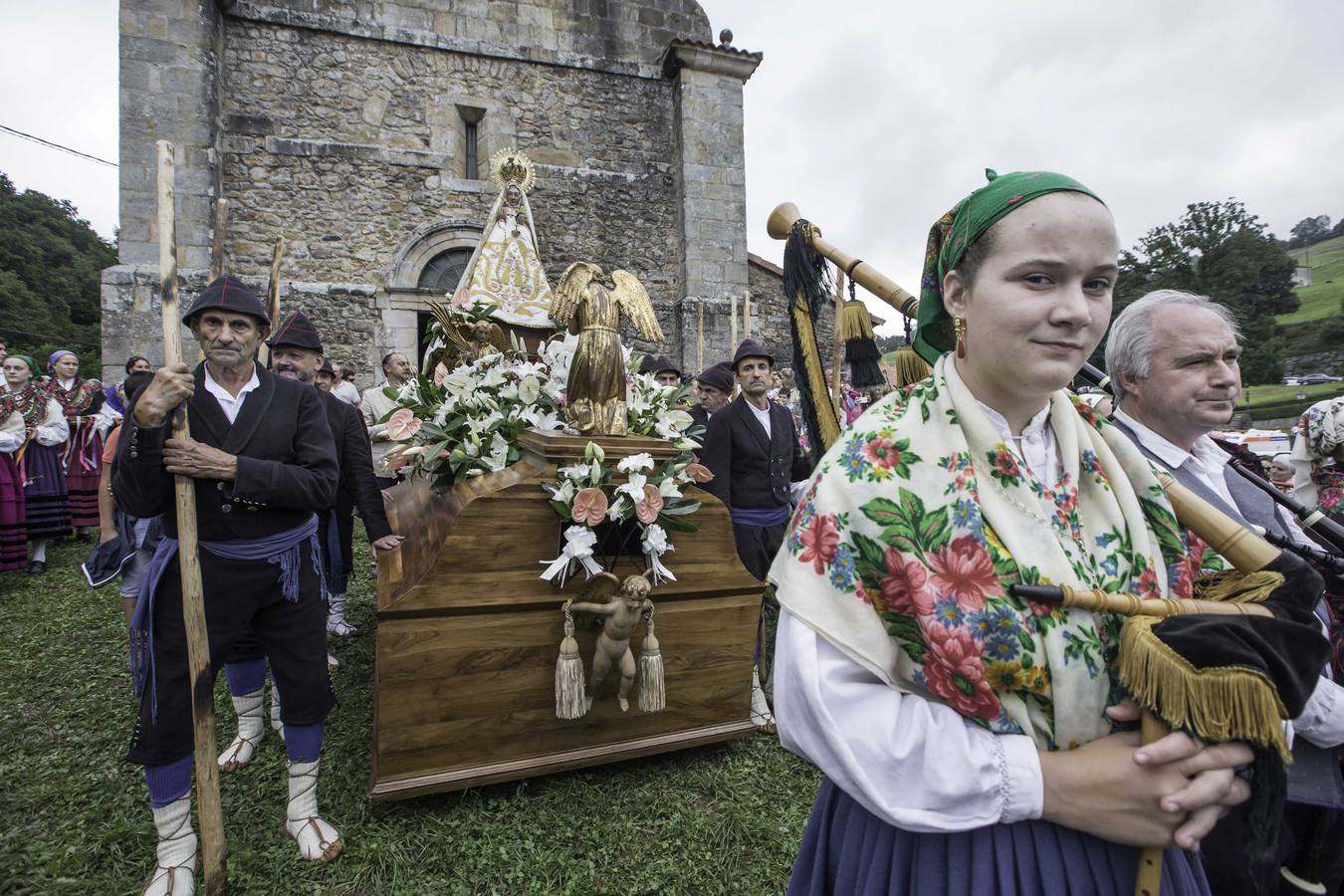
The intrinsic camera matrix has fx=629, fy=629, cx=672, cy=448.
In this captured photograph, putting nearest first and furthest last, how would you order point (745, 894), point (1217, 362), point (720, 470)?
1. point (1217, 362)
2. point (745, 894)
3. point (720, 470)

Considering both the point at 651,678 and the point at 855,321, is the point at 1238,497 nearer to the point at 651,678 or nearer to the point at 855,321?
the point at 855,321

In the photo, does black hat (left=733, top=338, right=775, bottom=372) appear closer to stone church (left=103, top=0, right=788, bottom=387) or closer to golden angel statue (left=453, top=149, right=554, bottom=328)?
golden angel statue (left=453, top=149, right=554, bottom=328)

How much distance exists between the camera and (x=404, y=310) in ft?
31.9

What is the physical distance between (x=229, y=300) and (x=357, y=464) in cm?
146

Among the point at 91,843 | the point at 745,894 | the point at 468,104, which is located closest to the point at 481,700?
the point at 745,894

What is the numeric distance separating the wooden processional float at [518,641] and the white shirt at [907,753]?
1883 mm

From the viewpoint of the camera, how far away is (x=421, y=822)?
2.61 meters

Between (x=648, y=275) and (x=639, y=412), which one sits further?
(x=648, y=275)

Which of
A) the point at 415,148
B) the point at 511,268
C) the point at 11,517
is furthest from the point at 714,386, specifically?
the point at 415,148

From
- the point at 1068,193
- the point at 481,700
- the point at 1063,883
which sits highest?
the point at 1068,193

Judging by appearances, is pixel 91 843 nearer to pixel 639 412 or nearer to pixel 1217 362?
pixel 639 412

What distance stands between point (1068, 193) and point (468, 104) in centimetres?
1121

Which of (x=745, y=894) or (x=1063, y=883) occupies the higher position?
(x=1063, y=883)

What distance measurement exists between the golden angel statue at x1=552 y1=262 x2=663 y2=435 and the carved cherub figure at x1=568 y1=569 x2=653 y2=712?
709mm
